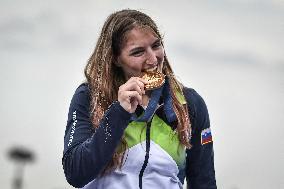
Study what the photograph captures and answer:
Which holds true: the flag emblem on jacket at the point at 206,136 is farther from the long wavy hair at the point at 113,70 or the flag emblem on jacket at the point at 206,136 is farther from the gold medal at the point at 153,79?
the gold medal at the point at 153,79

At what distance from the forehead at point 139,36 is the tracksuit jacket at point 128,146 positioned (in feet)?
1.02

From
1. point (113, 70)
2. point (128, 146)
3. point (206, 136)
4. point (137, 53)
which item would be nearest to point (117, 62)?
point (113, 70)

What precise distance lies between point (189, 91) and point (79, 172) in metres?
0.84

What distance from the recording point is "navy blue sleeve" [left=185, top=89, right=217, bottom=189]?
11.2 feet

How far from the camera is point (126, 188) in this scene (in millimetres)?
2992

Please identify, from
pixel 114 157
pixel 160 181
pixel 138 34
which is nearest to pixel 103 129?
pixel 114 157

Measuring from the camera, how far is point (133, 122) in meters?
3.12

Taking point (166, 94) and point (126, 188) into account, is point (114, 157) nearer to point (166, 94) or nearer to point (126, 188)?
point (126, 188)

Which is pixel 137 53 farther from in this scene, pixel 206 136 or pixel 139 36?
pixel 206 136

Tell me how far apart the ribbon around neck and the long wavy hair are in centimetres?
2

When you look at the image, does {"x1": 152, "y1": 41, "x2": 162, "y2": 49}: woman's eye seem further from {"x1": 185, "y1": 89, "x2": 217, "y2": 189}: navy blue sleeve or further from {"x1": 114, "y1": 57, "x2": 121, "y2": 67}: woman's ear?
{"x1": 185, "y1": 89, "x2": 217, "y2": 189}: navy blue sleeve

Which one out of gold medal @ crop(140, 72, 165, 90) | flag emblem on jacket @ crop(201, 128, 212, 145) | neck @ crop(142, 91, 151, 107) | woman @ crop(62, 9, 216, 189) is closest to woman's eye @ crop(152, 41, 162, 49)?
woman @ crop(62, 9, 216, 189)

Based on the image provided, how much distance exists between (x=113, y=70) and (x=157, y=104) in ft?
1.08

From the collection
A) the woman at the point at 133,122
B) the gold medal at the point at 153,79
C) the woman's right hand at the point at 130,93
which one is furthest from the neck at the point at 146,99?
the woman's right hand at the point at 130,93
